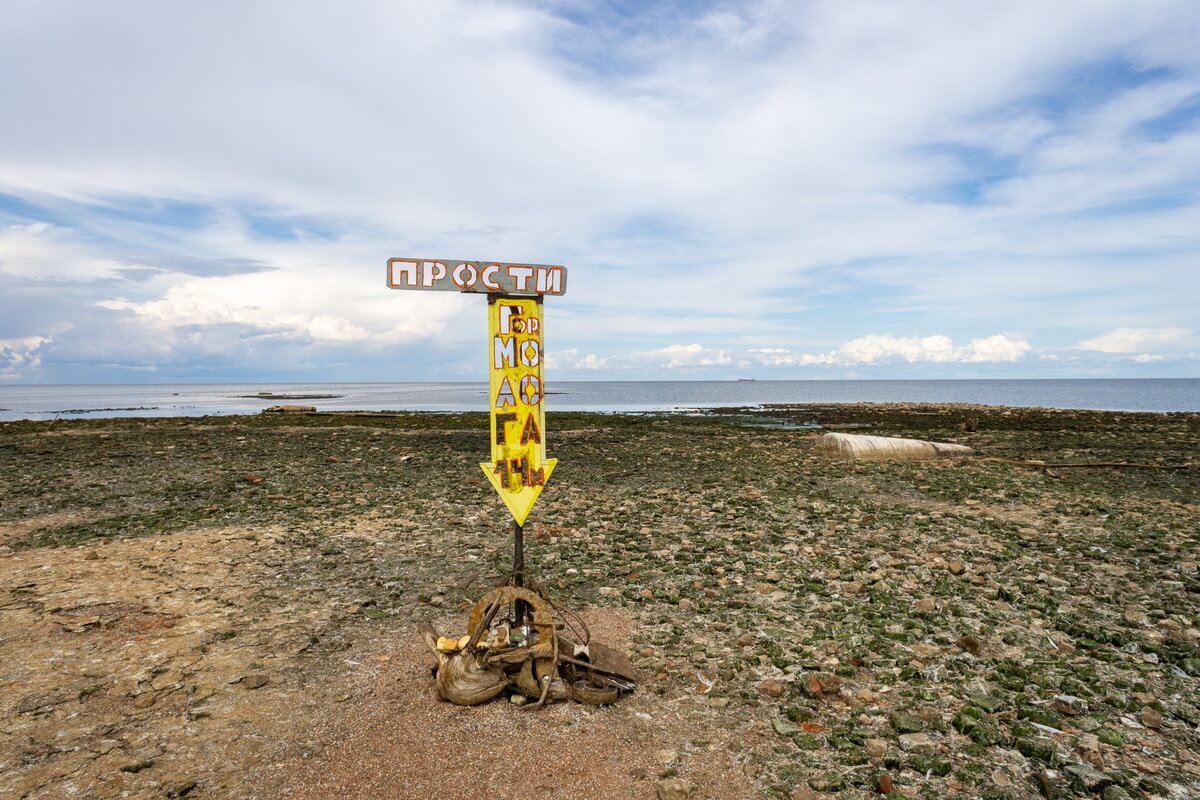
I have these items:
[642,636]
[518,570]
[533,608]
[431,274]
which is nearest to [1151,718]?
[642,636]

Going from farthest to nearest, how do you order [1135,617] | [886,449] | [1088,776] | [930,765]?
[886,449] < [1135,617] < [930,765] < [1088,776]

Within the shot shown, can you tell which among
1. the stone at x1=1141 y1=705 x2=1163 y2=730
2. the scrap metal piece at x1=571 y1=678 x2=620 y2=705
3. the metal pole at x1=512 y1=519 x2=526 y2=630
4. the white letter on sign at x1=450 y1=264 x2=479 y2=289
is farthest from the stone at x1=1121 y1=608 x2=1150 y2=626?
the white letter on sign at x1=450 y1=264 x2=479 y2=289

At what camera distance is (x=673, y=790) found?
498cm

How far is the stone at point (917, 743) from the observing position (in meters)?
5.57

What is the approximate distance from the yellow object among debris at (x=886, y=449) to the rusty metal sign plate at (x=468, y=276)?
2037 centimetres

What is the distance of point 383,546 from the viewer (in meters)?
12.3

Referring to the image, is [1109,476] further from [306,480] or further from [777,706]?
[306,480]

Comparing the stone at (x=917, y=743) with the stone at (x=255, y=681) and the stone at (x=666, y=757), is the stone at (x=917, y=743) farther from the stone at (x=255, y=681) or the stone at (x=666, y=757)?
the stone at (x=255, y=681)

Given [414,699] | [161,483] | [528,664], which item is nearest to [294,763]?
[414,699]

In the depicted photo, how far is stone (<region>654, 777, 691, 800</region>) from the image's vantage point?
4.95 m

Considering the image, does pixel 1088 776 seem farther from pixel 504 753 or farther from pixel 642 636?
pixel 504 753

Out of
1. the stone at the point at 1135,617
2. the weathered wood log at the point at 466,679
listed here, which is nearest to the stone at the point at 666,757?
the weathered wood log at the point at 466,679

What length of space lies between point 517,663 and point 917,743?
3585mm

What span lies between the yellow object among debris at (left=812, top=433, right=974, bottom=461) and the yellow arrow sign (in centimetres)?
2005
